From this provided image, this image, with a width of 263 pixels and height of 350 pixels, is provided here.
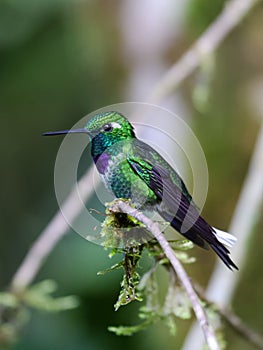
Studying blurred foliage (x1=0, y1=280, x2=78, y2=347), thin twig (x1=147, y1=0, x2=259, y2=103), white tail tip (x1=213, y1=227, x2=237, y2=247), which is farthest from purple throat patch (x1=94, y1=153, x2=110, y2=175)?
thin twig (x1=147, y1=0, x2=259, y2=103)

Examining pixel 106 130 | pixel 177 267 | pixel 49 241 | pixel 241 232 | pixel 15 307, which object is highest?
pixel 106 130

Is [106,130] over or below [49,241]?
over

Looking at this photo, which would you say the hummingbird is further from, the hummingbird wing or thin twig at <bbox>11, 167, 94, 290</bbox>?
thin twig at <bbox>11, 167, 94, 290</bbox>

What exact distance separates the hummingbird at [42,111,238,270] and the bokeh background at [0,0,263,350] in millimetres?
1246

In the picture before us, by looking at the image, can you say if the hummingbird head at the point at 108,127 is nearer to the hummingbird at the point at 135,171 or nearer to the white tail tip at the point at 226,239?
the hummingbird at the point at 135,171

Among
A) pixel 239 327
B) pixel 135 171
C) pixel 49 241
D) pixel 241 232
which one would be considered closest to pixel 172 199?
pixel 135 171

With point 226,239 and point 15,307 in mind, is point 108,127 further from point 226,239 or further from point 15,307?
point 15,307

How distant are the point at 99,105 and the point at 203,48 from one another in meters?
1.75

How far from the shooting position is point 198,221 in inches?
47.3

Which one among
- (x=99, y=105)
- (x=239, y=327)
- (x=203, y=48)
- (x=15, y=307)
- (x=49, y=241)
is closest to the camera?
(x=239, y=327)

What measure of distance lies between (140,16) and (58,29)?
96 cm

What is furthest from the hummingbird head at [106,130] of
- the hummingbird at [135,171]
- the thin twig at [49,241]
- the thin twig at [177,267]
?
the thin twig at [49,241]

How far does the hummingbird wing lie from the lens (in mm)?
1195

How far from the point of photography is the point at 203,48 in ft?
8.48
